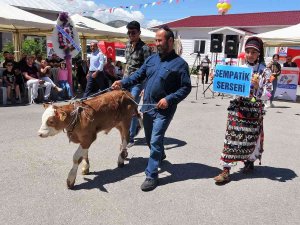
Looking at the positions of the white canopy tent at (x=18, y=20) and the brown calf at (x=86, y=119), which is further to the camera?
the white canopy tent at (x=18, y=20)

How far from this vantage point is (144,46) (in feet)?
17.8

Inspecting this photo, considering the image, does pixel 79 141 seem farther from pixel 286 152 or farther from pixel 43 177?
pixel 286 152

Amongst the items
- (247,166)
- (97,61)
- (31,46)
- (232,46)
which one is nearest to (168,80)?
(247,166)

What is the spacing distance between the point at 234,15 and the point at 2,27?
25983 millimetres

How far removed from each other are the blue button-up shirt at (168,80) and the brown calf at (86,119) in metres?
0.45

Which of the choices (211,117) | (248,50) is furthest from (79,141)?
(211,117)

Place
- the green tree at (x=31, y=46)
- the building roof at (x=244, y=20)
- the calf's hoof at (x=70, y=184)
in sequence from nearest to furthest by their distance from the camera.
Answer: the calf's hoof at (x=70, y=184), the green tree at (x=31, y=46), the building roof at (x=244, y=20)

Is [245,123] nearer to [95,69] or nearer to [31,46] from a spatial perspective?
[95,69]

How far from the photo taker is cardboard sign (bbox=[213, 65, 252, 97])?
13.1 feet

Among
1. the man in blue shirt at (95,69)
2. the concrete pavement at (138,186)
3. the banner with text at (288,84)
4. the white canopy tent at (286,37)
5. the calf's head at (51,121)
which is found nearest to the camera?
the concrete pavement at (138,186)

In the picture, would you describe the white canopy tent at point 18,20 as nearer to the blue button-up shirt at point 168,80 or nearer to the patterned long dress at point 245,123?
the blue button-up shirt at point 168,80

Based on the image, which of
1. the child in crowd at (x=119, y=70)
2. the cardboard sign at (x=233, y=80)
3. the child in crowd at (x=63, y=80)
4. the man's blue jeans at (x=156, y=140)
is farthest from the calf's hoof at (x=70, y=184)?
the child in crowd at (x=119, y=70)

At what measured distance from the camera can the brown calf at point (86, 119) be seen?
3680 mm

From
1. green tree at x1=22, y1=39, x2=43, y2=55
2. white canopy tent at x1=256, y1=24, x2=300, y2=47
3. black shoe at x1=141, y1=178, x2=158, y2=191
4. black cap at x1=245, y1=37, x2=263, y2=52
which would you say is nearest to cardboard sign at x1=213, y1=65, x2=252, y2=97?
black cap at x1=245, y1=37, x2=263, y2=52
